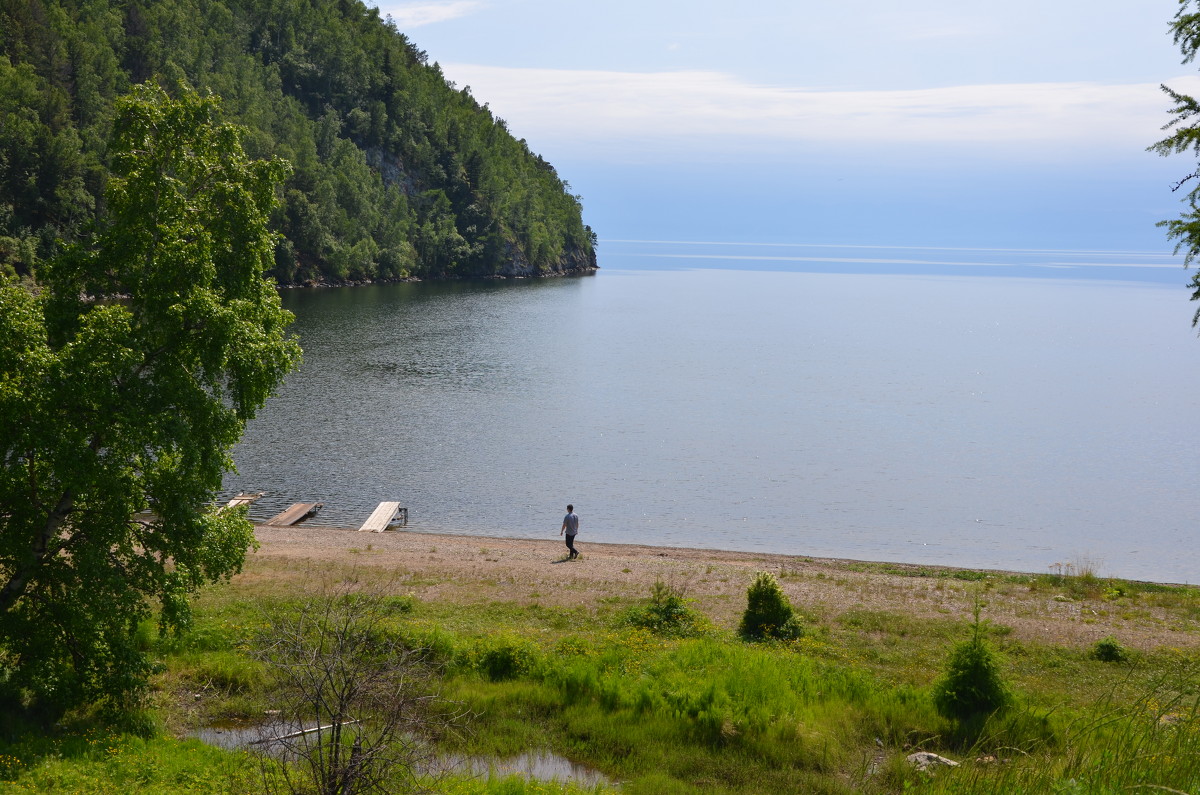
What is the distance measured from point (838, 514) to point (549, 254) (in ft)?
522

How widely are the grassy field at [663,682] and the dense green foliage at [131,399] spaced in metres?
1.64

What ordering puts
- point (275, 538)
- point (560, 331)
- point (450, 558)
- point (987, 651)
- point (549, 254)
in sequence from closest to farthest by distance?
point (987, 651) → point (450, 558) → point (275, 538) → point (560, 331) → point (549, 254)

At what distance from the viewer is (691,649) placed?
19625 millimetres

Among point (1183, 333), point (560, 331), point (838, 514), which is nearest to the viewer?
point (838, 514)

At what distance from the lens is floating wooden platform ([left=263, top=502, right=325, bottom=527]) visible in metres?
36.2

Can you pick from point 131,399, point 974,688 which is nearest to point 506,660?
point 131,399

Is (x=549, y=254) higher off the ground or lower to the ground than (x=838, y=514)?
higher

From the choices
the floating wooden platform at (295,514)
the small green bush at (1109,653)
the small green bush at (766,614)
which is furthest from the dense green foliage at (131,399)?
the floating wooden platform at (295,514)

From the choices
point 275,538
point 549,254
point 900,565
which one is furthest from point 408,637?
point 549,254

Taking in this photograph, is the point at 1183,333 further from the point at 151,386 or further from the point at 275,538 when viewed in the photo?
the point at 151,386

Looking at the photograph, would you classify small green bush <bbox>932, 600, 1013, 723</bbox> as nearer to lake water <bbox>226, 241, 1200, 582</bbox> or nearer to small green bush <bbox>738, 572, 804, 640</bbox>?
small green bush <bbox>738, 572, 804, 640</bbox>

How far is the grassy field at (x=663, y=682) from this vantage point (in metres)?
14.1

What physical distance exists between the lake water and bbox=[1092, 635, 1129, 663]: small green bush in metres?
15.9

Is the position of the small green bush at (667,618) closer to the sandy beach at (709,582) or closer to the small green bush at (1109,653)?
the sandy beach at (709,582)
